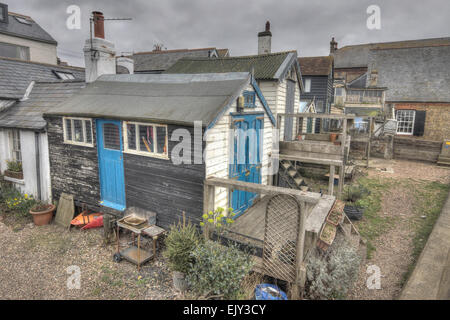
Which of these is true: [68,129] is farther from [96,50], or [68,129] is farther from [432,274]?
[432,274]

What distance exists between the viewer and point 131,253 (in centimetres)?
667

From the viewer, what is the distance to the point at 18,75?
11789mm

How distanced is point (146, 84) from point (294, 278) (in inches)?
258

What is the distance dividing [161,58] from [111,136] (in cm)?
2582

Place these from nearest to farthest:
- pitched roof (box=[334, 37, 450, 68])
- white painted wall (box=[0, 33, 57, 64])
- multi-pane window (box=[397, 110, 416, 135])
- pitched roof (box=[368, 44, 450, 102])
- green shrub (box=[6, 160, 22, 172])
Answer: green shrub (box=[6, 160, 22, 172]) → pitched roof (box=[368, 44, 450, 102]) → multi-pane window (box=[397, 110, 416, 135]) → white painted wall (box=[0, 33, 57, 64]) → pitched roof (box=[334, 37, 450, 68])

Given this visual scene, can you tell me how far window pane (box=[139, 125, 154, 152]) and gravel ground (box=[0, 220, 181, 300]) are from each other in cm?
265

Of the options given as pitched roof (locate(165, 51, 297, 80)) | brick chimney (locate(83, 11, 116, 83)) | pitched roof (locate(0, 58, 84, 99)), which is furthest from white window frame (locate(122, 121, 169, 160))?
pitched roof (locate(0, 58, 84, 99))

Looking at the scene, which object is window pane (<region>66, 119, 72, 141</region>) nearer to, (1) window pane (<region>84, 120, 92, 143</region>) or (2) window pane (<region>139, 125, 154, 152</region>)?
(1) window pane (<region>84, 120, 92, 143</region>)

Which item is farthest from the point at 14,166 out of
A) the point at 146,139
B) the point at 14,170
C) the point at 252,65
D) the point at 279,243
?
the point at 252,65

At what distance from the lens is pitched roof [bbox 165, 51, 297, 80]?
12469 mm

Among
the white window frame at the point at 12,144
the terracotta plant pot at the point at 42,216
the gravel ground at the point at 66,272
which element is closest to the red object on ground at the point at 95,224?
the gravel ground at the point at 66,272

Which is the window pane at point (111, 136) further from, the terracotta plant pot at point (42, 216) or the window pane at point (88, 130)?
the terracotta plant pot at point (42, 216)

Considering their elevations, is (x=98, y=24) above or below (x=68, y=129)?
above
